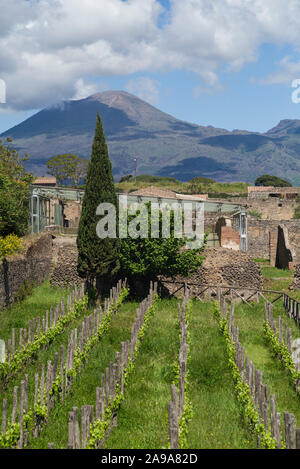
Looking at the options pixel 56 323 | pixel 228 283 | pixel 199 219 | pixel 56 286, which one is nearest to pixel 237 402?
pixel 56 323

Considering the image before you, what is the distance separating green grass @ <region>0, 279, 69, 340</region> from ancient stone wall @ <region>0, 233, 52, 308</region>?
1.64 feet

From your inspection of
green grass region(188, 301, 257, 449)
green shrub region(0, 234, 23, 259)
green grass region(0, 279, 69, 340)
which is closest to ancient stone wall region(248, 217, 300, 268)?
green grass region(0, 279, 69, 340)

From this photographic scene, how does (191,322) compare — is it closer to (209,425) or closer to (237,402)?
(237,402)

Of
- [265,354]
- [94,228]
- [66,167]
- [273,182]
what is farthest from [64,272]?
[273,182]

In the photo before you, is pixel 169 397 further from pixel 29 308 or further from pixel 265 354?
pixel 29 308

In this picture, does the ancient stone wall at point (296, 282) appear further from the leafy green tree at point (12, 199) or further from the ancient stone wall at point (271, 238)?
the leafy green tree at point (12, 199)

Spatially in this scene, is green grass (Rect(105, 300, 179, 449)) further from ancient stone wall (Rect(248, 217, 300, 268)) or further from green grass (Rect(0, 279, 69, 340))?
ancient stone wall (Rect(248, 217, 300, 268))

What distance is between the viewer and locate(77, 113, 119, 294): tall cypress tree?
84.9 ft

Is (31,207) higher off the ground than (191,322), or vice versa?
(31,207)

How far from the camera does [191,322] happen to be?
2230 centimetres

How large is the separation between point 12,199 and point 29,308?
7947mm

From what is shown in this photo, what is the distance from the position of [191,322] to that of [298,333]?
15.6 feet

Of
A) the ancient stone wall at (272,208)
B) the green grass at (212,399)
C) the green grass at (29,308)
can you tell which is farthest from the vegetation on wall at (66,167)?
the green grass at (212,399)

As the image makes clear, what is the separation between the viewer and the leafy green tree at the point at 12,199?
91.0 ft
